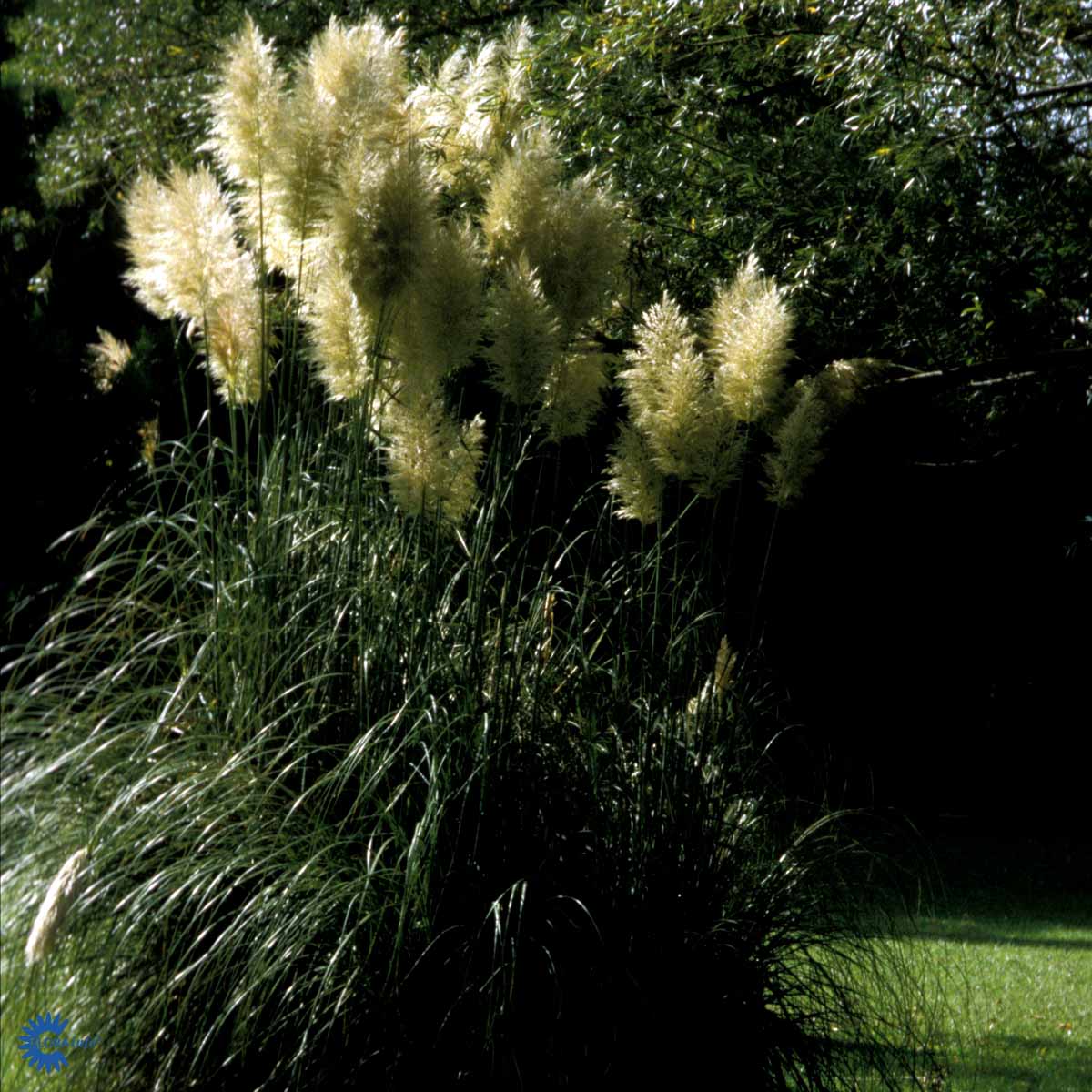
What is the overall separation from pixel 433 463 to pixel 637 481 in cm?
66

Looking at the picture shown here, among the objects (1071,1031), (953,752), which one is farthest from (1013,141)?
(953,752)

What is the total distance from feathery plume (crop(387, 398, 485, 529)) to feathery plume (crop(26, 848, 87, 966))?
1229mm

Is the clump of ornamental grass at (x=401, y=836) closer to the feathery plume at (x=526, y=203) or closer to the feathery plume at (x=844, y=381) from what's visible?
the feathery plume at (x=526, y=203)

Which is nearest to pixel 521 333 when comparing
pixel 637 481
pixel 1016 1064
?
pixel 637 481

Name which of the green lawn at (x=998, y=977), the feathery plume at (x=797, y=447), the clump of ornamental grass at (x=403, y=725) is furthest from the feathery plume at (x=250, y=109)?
the green lawn at (x=998, y=977)

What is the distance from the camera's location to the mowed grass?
5.02 metres

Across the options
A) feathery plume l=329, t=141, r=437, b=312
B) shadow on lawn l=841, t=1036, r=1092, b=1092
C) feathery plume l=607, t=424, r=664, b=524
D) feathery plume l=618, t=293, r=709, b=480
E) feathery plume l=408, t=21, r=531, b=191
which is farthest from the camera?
shadow on lawn l=841, t=1036, r=1092, b=1092

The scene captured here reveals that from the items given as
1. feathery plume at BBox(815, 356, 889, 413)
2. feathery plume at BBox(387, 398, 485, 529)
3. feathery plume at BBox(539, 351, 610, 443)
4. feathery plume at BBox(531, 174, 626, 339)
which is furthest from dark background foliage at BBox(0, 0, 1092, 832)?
feathery plume at BBox(531, 174, 626, 339)

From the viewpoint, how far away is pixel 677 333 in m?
3.83

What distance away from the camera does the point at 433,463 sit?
346 cm

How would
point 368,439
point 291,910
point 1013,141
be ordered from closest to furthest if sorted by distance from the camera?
point 291,910, point 368,439, point 1013,141

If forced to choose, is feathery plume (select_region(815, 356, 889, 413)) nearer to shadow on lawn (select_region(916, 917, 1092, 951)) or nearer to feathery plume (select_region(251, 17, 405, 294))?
feathery plume (select_region(251, 17, 405, 294))

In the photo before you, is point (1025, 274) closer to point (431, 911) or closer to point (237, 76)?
point (237, 76)

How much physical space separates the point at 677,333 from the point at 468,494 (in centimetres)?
81
